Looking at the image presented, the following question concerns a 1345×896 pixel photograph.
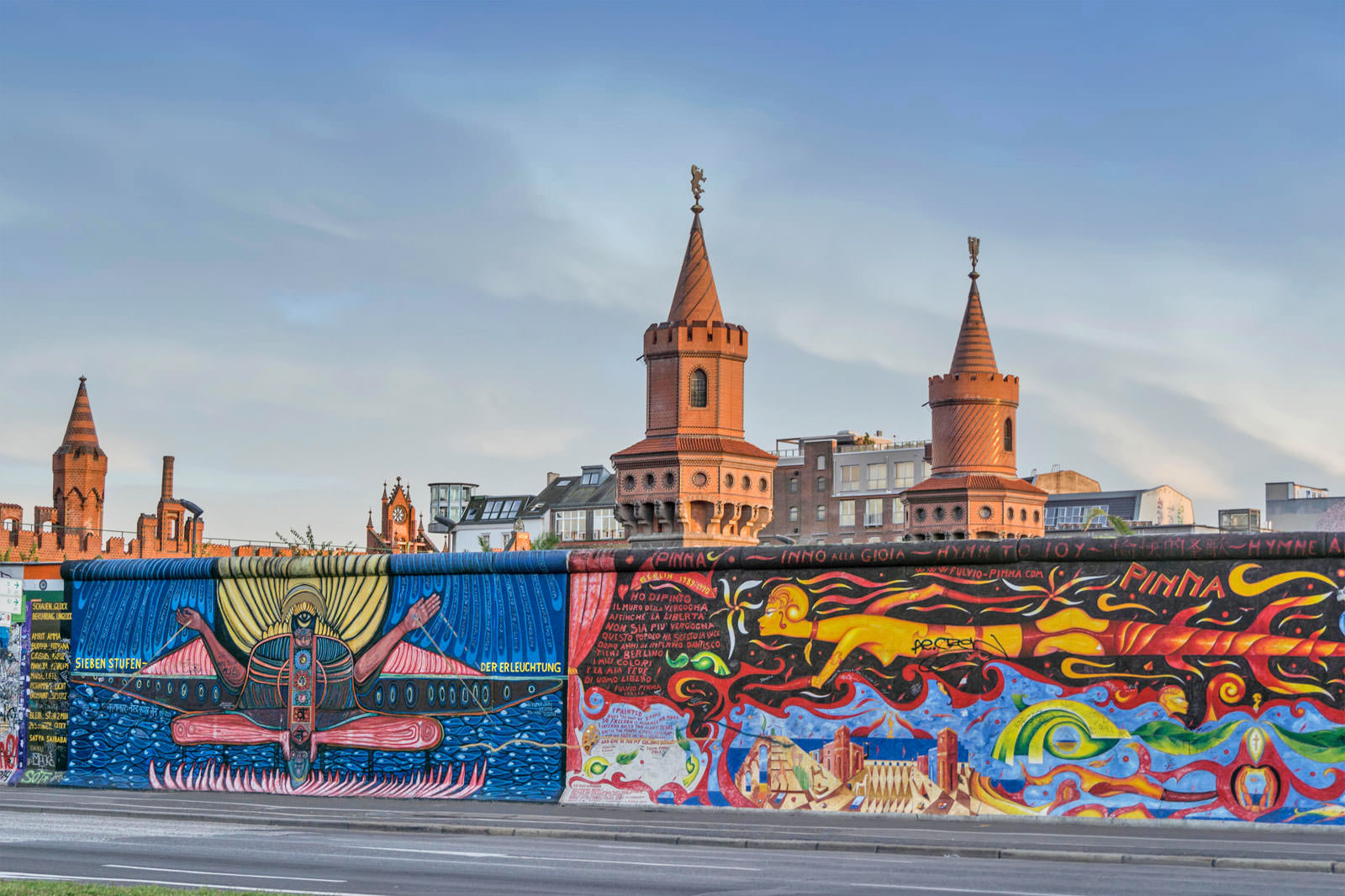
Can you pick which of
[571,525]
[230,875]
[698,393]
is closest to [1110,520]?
[698,393]

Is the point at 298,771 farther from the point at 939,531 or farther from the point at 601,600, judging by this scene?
the point at 939,531

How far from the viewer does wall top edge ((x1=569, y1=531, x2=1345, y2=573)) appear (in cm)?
2128

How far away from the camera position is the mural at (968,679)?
21156mm

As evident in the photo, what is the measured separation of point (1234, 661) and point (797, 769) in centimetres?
610

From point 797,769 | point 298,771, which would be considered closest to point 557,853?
point 797,769

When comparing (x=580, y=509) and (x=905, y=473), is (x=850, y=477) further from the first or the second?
(x=580, y=509)

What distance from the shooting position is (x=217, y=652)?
28.0m

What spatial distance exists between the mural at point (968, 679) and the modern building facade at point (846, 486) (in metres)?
102

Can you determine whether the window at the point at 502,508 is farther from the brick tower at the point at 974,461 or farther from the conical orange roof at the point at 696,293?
the conical orange roof at the point at 696,293

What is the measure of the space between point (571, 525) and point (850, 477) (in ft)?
89.4

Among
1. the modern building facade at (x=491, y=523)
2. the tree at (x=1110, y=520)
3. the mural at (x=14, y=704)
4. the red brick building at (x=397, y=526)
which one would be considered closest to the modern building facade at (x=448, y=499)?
the modern building facade at (x=491, y=523)

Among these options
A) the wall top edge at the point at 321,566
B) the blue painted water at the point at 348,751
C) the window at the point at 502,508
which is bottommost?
the blue painted water at the point at 348,751

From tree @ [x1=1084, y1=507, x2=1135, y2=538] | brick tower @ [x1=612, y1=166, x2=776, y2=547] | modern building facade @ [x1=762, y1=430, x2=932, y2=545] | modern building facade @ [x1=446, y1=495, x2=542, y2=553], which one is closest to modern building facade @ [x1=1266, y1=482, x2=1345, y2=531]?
tree @ [x1=1084, y1=507, x2=1135, y2=538]

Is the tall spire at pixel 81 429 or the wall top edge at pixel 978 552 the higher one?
the tall spire at pixel 81 429
